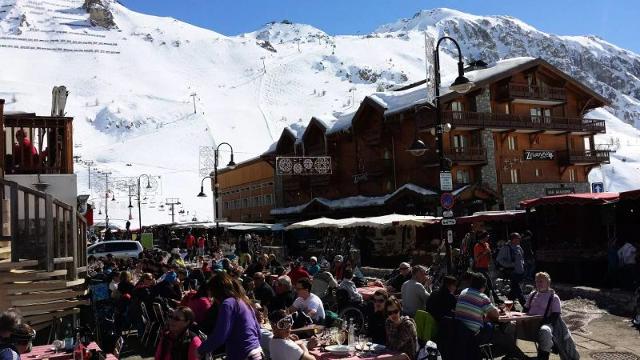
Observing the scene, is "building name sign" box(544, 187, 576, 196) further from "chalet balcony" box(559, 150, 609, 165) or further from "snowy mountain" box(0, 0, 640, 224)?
"snowy mountain" box(0, 0, 640, 224)

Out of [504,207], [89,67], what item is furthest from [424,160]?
[89,67]

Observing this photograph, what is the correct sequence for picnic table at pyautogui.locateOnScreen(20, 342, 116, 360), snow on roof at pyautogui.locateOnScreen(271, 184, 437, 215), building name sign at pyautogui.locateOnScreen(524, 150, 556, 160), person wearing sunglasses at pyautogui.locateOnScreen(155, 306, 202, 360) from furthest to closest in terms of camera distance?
building name sign at pyautogui.locateOnScreen(524, 150, 556, 160)
snow on roof at pyautogui.locateOnScreen(271, 184, 437, 215)
picnic table at pyautogui.locateOnScreen(20, 342, 116, 360)
person wearing sunglasses at pyautogui.locateOnScreen(155, 306, 202, 360)

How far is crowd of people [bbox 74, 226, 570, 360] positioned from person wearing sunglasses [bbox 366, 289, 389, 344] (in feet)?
0.04

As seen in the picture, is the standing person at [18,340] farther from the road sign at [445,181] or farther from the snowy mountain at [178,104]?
the snowy mountain at [178,104]

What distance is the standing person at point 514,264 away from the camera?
46.9 feet

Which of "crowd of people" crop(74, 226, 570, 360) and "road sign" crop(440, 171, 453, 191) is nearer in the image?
"crowd of people" crop(74, 226, 570, 360)

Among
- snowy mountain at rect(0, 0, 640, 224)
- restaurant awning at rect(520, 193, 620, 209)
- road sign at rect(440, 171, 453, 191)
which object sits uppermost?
snowy mountain at rect(0, 0, 640, 224)

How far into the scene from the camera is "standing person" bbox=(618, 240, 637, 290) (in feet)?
50.7

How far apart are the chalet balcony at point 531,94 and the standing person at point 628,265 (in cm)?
2291

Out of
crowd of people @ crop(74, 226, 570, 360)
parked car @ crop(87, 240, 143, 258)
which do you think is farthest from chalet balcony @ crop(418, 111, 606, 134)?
crowd of people @ crop(74, 226, 570, 360)

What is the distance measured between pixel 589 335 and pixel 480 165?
2503 centimetres

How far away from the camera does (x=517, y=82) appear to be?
3878 cm

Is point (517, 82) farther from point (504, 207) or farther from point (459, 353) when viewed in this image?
point (459, 353)

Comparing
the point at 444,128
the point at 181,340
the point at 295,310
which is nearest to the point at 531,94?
the point at 444,128
